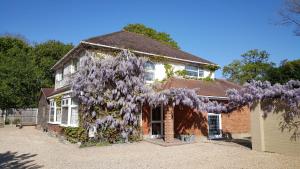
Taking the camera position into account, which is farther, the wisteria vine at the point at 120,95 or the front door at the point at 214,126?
the front door at the point at 214,126

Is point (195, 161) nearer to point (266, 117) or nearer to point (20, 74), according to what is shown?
point (266, 117)

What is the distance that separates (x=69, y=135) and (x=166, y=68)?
8561 mm


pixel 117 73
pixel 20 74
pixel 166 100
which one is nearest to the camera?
pixel 166 100

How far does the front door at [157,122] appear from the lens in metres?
17.0

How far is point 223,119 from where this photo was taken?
18.5 metres

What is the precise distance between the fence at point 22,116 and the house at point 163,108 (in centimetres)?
1090

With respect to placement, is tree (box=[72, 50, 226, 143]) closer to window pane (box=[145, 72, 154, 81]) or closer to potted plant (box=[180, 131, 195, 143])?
potted plant (box=[180, 131, 195, 143])

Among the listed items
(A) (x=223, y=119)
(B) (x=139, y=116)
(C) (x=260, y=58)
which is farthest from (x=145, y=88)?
(C) (x=260, y=58)

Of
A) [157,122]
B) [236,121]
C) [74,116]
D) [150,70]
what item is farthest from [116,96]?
[236,121]

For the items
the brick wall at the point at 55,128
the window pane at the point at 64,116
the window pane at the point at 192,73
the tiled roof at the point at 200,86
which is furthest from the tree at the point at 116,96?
the window pane at the point at 192,73

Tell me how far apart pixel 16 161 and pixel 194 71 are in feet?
48.7

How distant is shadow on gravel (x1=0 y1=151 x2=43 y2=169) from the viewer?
9375mm

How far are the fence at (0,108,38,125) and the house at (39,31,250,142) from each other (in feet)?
35.8

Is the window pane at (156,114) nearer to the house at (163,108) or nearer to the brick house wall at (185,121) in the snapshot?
the house at (163,108)
